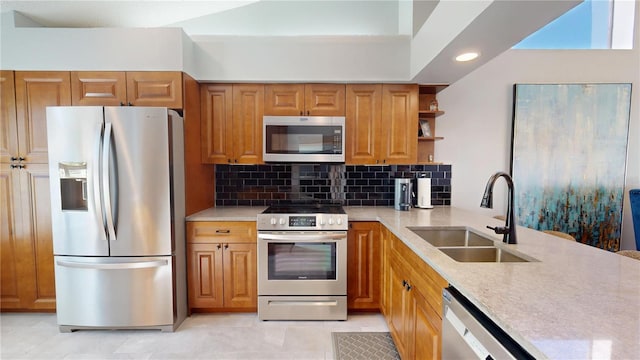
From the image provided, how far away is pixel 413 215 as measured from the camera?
245cm

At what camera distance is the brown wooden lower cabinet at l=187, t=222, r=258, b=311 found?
2.45 m

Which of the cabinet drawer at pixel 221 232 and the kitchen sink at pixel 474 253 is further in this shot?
the cabinet drawer at pixel 221 232

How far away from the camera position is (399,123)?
2732 mm

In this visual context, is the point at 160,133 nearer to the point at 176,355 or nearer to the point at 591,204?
the point at 176,355

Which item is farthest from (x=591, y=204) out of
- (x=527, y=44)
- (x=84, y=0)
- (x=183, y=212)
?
(x=84, y=0)

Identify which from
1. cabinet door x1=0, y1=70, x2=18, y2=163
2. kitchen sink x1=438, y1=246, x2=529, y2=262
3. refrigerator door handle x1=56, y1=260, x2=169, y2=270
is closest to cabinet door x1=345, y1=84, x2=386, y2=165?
kitchen sink x1=438, y1=246, x2=529, y2=262

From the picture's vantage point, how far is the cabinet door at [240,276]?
2.47m

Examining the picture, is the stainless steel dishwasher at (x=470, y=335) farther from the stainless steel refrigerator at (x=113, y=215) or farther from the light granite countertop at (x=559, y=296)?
the stainless steel refrigerator at (x=113, y=215)

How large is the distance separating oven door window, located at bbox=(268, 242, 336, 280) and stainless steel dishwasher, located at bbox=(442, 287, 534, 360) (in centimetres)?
134

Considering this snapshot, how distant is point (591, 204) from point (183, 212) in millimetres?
4098

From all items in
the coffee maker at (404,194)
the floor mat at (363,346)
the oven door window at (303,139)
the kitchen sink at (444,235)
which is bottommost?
the floor mat at (363,346)

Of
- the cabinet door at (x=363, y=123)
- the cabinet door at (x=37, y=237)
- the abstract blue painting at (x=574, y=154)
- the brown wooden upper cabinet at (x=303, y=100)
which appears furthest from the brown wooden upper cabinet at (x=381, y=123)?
the cabinet door at (x=37, y=237)

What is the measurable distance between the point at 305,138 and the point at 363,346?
5.83 feet

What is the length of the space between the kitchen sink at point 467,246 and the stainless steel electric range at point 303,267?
0.73 m
